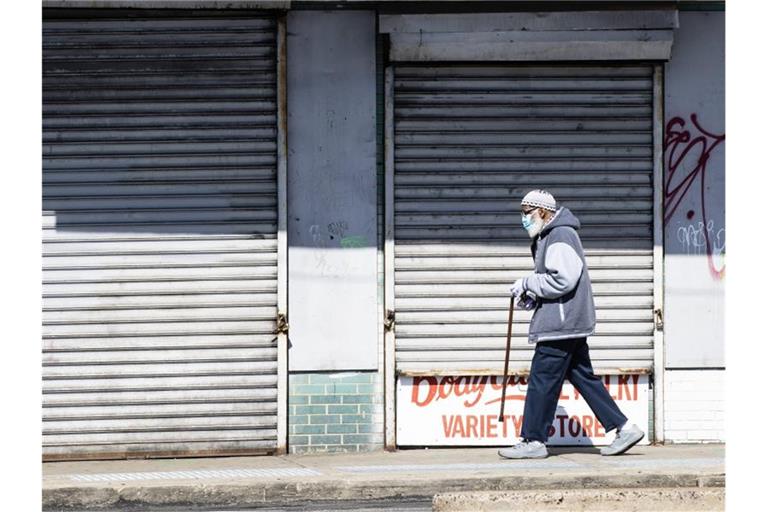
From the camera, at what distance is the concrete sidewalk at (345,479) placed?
9.39 meters

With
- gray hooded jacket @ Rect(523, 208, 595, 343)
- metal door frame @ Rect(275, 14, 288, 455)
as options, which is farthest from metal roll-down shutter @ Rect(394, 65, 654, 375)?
gray hooded jacket @ Rect(523, 208, 595, 343)

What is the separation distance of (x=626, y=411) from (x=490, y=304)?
124cm

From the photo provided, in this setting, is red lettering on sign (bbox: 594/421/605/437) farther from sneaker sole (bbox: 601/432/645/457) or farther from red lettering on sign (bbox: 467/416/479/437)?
red lettering on sign (bbox: 467/416/479/437)

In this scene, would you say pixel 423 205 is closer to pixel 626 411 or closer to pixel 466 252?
pixel 466 252

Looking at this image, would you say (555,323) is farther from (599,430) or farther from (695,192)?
(695,192)

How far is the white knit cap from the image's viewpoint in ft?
33.7

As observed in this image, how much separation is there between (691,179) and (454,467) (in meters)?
2.79

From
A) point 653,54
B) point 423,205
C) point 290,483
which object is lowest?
point 290,483

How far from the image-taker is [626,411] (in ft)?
37.0

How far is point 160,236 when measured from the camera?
11.0 meters

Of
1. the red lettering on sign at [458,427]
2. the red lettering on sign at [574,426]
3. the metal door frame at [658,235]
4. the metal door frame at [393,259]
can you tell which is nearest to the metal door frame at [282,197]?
the metal door frame at [393,259]

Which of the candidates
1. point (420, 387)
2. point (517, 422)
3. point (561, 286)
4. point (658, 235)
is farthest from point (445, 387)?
point (658, 235)

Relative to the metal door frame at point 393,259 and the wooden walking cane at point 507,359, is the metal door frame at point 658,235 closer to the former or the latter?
the metal door frame at point 393,259
